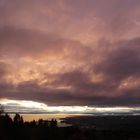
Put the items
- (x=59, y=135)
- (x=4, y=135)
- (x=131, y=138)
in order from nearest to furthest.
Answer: (x=4, y=135) → (x=59, y=135) → (x=131, y=138)

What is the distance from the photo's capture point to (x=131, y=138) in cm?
18238

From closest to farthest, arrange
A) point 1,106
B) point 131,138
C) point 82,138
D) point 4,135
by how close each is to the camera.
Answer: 1. point 4,135
2. point 1,106
3. point 82,138
4. point 131,138

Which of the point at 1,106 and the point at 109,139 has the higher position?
the point at 1,106

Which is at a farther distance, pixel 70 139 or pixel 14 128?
pixel 70 139

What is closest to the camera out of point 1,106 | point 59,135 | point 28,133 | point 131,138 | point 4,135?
point 4,135

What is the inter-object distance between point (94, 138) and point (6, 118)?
200ft

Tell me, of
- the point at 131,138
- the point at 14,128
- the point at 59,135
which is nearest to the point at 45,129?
the point at 59,135

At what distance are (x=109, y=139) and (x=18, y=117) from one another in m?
54.9

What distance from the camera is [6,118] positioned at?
12300 centimetres

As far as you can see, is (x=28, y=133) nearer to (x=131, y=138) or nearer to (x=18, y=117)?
(x=18, y=117)

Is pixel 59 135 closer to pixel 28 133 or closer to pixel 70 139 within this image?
pixel 70 139

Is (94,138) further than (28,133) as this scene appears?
Yes

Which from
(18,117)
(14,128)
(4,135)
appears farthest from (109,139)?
(4,135)

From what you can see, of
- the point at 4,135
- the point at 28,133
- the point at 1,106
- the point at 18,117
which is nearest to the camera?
the point at 4,135
